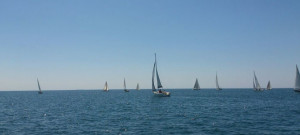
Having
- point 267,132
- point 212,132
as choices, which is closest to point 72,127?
point 212,132

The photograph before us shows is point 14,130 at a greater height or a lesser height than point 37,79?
lesser

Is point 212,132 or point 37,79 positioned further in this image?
point 37,79

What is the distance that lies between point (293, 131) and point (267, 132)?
12.1 ft

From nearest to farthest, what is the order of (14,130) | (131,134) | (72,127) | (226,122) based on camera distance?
(131,134)
(14,130)
(72,127)
(226,122)

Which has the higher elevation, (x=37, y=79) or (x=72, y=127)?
(x=37, y=79)

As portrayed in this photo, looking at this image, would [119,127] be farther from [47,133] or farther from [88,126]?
[47,133]

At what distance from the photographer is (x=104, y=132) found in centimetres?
3294

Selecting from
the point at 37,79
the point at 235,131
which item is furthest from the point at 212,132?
the point at 37,79

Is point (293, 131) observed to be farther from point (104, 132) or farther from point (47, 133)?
point (47, 133)

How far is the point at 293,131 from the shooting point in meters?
32.6

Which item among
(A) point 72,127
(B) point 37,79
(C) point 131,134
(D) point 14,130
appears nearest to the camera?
(C) point 131,134

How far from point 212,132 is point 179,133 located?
4303mm

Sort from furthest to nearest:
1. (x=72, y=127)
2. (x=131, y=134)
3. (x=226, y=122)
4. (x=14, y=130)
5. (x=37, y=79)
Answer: (x=37, y=79) → (x=226, y=122) → (x=72, y=127) → (x=14, y=130) → (x=131, y=134)

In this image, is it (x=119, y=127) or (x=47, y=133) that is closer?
(x=47, y=133)
